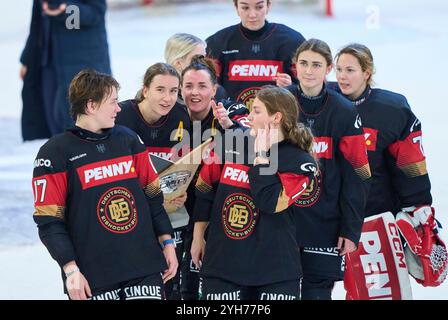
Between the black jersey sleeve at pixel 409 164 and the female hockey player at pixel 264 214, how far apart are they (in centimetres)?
86

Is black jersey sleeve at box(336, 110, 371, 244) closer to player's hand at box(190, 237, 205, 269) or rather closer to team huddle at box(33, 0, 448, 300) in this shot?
team huddle at box(33, 0, 448, 300)

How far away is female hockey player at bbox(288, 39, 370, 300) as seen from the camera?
455 centimetres

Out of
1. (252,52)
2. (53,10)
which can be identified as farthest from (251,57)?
(53,10)

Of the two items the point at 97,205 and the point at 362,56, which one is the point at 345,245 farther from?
the point at 97,205

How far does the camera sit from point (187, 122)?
4754 mm

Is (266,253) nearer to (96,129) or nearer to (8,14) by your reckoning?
(96,129)

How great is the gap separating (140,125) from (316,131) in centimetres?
81

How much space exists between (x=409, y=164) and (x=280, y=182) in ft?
3.38

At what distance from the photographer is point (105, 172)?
13.3 feet

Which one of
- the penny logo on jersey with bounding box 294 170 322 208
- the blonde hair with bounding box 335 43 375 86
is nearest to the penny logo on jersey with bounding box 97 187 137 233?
the penny logo on jersey with bounding box 294 170 322 208

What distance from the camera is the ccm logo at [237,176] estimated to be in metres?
4.30

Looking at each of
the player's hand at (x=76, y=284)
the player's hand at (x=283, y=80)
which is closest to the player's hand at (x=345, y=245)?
the player's hand at (x=283, y=80)

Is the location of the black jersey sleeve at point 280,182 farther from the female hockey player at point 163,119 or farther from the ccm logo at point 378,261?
the ccm logo at point 378,261

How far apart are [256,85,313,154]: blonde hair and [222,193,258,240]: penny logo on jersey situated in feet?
1.05
